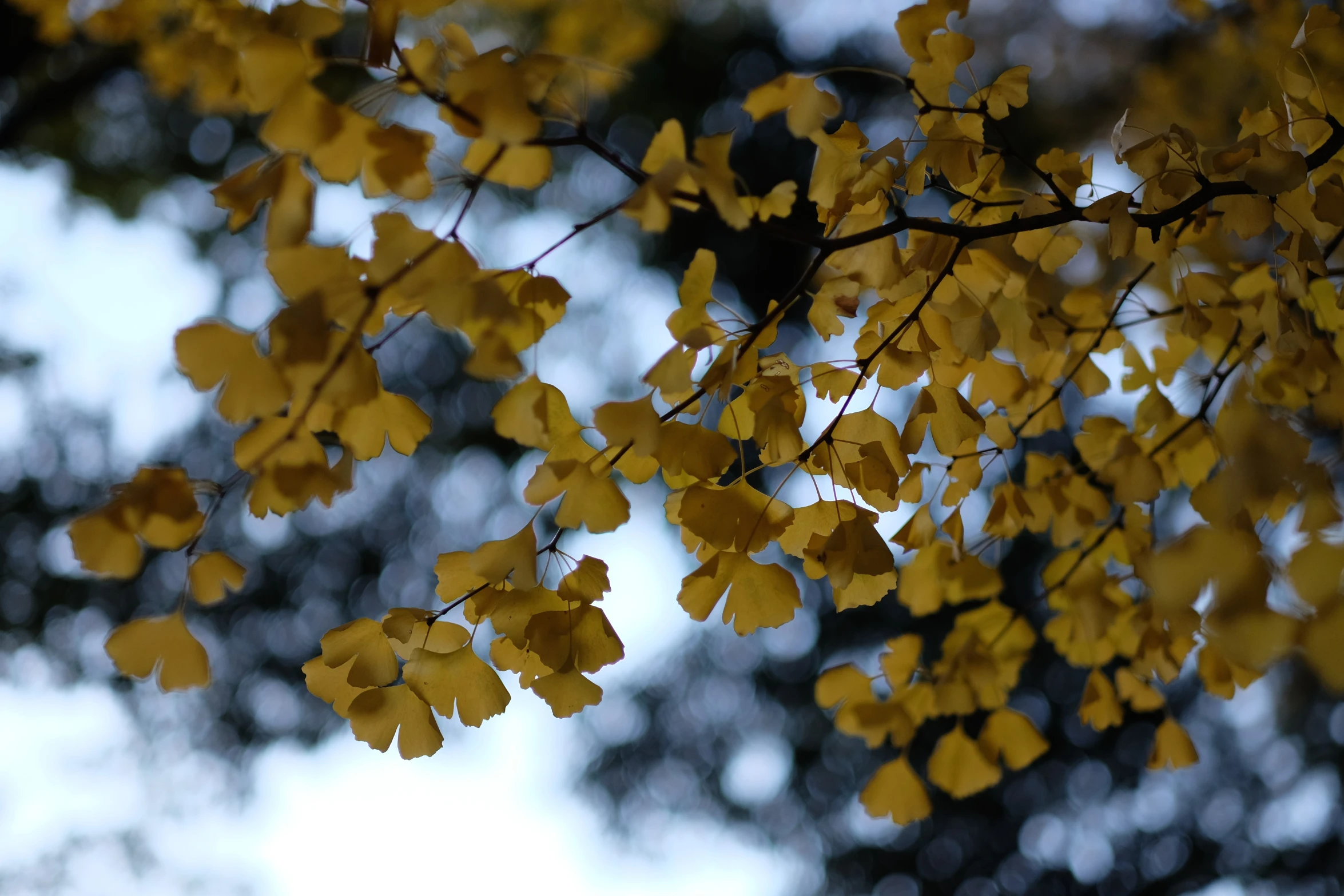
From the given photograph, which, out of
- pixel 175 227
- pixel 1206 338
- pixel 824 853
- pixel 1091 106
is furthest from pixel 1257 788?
pixel 175 227

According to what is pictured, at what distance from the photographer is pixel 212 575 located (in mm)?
464

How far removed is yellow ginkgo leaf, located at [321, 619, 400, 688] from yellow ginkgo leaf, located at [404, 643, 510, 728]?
0.02m

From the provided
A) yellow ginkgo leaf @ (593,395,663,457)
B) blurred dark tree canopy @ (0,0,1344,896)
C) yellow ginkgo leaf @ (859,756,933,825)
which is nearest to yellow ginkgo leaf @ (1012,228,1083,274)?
yellow ginkgo leaf @ (593,395,663,457)

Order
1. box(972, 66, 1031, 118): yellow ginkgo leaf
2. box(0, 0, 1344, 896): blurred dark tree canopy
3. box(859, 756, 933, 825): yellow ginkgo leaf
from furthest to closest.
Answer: box(0, 0, 1344, 896): blurred dark tree canopy, box(859, 756, 933, 825): yellow ginkgo leaf, box(972, 66, 1031, 118): yellow ginkgo leaf

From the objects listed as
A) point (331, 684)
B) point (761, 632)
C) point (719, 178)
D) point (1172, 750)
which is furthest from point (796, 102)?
point (761, 632)

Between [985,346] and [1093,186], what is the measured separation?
19 cm

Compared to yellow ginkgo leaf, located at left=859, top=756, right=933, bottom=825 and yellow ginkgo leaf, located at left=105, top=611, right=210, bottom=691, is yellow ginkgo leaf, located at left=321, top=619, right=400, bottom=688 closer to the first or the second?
yellow ginkgo leaf, located at left=105, top=611, right=210, bottom=691

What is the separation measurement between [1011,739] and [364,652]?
2.03 feet

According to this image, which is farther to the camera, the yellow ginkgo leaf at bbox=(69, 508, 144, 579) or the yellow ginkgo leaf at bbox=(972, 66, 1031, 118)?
the yellow ginkgo leaf at bbox=(972, 66, 1031, 118)

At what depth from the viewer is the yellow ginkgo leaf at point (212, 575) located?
0.46 metres

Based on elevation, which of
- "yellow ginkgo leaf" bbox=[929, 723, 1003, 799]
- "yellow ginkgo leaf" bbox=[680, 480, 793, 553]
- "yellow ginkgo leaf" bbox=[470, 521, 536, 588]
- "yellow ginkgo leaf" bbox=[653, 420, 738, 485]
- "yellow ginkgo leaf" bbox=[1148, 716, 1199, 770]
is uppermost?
"yellow ginkgo leaf" bbox=[653, 420, 738, 485]

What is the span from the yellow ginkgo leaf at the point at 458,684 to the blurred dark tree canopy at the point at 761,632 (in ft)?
6.17

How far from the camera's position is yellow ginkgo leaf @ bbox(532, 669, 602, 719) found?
0.52 metres

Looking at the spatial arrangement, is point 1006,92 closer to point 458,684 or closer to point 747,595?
point 747,595
